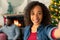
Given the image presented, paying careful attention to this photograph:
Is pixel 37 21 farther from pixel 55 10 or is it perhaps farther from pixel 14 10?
pixel 14 10

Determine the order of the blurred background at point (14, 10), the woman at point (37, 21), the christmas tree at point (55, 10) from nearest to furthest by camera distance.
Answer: the woman at point (37, 21) → the christmas tree at point (55, 10) → the blurred background at point (14, 10)

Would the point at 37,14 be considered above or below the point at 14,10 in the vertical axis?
above

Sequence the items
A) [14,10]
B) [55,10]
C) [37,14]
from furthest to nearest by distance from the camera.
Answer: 1. [14,10]
2. [55,10]
3. [37,14]

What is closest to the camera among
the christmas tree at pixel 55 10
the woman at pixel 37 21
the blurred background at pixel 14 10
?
the woman at pixel 37 21

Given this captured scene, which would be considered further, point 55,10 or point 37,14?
point 55,10

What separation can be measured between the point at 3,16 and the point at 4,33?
1159 mm

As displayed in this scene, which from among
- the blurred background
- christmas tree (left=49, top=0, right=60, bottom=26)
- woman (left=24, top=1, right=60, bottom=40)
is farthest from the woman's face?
the blurred background

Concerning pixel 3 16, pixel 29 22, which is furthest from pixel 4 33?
pixel 29 22

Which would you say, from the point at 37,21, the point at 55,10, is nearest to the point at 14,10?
the point at 55,10

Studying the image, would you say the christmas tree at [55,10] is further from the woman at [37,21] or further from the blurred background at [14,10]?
the woman at [37,21]

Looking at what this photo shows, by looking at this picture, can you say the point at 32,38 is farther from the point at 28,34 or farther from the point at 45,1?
the point at 45,1

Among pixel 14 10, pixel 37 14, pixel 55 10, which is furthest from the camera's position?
pixel 14 10

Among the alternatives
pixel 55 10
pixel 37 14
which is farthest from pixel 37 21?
pixel 55 10

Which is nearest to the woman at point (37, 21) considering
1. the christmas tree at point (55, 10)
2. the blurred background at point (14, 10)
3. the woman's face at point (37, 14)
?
the woman's face at point (37, 14)
